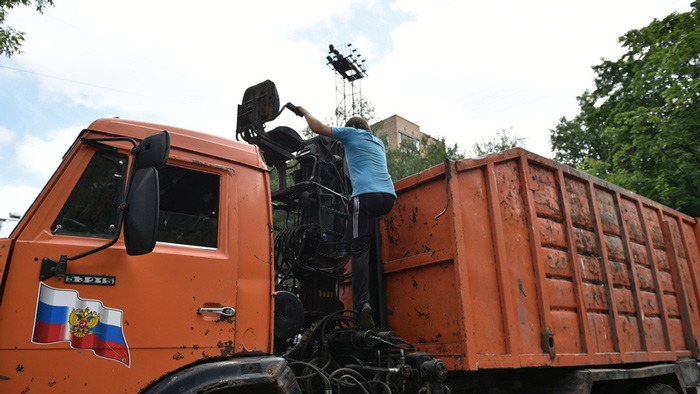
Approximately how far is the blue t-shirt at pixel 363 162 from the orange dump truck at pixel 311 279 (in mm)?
392

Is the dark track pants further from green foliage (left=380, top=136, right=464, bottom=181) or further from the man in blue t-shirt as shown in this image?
green foliage (left=380, top=136, right=464, bottom=181)

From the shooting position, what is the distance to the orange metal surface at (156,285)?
207cm

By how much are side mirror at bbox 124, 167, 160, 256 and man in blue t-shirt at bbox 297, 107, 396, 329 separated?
5.42 feet

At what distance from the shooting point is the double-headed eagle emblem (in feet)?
7.07

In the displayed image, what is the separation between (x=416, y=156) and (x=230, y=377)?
20.3 m

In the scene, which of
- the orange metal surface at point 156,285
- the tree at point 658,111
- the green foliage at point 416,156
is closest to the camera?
the orange metal surface at point 156,285

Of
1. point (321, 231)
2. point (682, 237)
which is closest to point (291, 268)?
point (321, 231)

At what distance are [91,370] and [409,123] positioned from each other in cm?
3423

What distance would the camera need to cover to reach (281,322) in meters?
2.98

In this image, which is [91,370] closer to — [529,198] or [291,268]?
[291,268]

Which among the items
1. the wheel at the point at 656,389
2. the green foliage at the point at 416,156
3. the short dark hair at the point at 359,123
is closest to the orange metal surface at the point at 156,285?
the short dark hair at the point at 359,123

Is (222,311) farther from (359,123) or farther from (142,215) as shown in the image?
(359,123)

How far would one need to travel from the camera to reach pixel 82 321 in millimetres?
2176

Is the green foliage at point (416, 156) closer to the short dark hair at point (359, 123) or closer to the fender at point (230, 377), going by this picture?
the short dark hair at point (359, 123)
